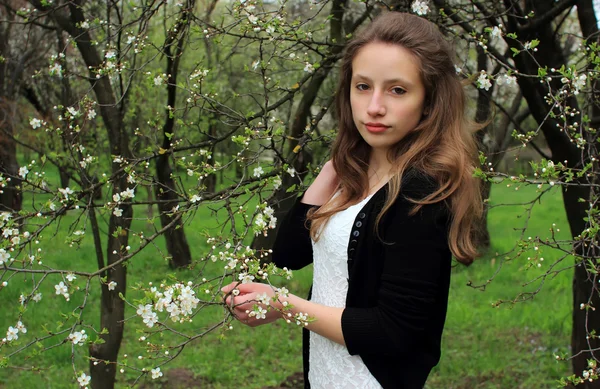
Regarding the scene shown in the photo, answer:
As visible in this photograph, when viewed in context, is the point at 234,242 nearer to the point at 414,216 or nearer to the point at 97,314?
the point at 414,216

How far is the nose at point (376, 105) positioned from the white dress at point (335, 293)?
256 millimetres

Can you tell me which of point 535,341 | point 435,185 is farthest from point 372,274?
point 535,341

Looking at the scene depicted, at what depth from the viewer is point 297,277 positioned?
7629 mm

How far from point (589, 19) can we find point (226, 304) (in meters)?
3.16

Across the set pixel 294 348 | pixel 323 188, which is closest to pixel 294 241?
pixel 323 188

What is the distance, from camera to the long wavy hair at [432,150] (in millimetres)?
1651

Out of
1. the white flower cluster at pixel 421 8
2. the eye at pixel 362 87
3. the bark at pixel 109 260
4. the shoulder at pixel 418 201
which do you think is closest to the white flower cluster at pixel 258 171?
the eye at pixel 362 87

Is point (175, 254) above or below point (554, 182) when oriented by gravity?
above

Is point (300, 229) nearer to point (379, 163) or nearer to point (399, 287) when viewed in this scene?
point (379, 163)

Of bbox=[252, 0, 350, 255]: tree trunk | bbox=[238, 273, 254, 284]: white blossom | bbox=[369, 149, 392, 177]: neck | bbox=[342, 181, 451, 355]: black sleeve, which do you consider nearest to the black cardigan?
bbox=[342, 181, 451, 355]: black sleeve

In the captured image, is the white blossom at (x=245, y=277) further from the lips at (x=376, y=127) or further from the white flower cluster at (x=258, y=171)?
the white flower cluster at (x=258, y=171)

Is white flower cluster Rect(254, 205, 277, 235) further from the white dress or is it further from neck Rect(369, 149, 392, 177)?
neck Rect(369, 149, 392, 177)

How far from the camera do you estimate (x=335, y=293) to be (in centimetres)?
180

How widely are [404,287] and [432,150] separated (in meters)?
0.44
